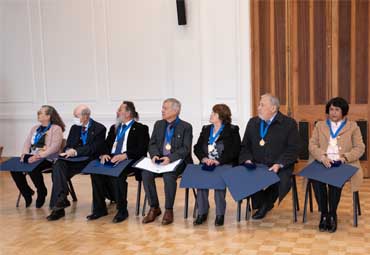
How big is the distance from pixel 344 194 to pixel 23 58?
5452mm

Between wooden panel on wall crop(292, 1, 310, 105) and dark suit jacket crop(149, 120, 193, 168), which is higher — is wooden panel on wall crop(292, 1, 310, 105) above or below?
above

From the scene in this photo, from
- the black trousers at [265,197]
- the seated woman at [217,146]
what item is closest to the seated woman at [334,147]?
the black trousers at [265,197]

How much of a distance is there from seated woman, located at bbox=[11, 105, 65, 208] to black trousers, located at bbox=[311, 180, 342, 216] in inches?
111

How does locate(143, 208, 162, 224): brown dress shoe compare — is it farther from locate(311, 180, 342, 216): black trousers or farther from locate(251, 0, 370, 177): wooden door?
locate(251, 0, 370, 177): wooden door

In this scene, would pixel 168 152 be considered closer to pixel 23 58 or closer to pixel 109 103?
pixel 109 103

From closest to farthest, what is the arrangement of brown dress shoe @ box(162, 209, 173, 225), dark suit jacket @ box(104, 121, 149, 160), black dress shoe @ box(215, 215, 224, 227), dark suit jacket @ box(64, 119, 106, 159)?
black dress shoe @ box(215, 215, 224, 227) → brown dress shoe @ box(162, 209, 173, 225) → dark suit jacket @ box(104, 121, 149, 160) → dark suit jacket @ box(64, 119, 106, 159)

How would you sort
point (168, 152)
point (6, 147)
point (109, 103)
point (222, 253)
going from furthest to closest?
point (6, 147) < point (109, 103) < point (168, 152) < point (222, 253)

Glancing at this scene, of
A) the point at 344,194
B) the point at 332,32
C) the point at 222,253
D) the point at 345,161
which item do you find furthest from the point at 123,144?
the point at 332,32

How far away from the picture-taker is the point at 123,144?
5152 mm

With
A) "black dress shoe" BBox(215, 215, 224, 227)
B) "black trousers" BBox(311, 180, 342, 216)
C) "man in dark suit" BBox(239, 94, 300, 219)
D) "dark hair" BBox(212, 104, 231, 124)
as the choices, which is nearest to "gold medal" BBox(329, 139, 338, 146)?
"man in dark suit" BBox(239, 94, 300, 219)

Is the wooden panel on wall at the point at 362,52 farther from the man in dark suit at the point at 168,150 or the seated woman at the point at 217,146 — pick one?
the man in dark suit at the point at 168,150

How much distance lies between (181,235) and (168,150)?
3.21 feet

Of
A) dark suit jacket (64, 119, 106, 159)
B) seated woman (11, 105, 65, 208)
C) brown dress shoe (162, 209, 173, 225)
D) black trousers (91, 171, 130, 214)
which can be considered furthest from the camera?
seated woman (11, 105, 65, 208)

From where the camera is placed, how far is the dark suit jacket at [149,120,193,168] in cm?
488
